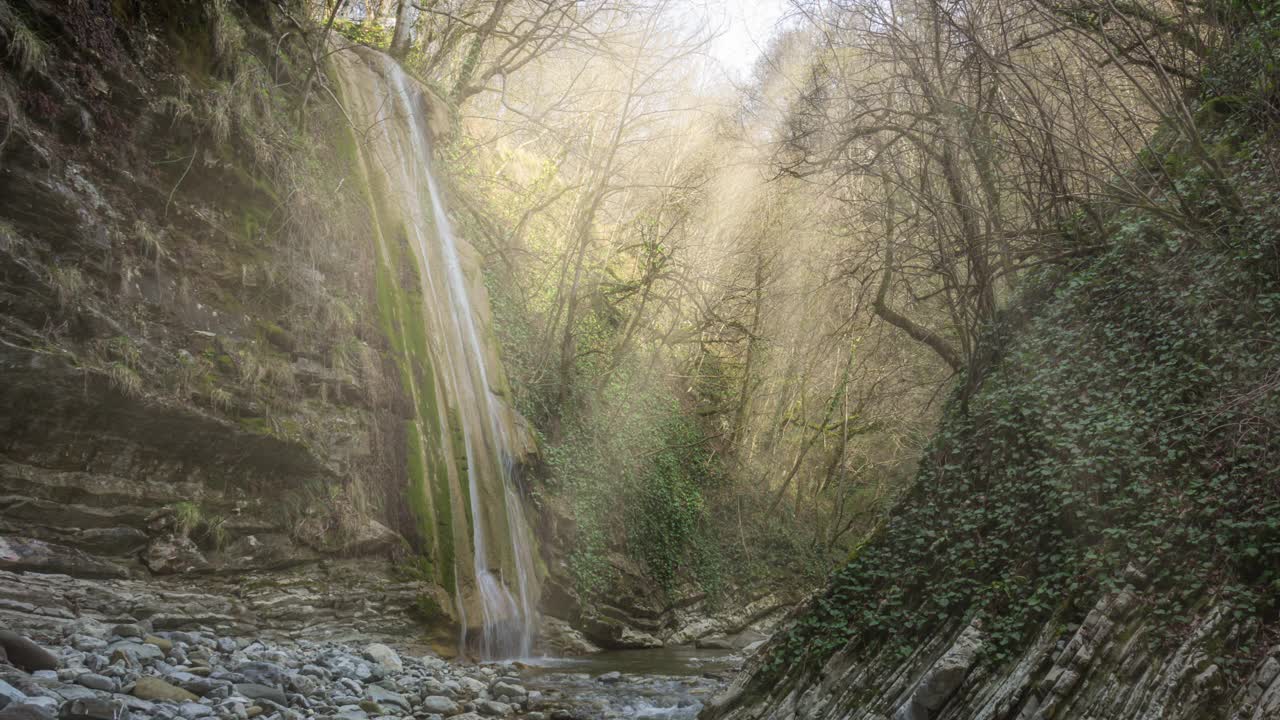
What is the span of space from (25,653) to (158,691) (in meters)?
0.74

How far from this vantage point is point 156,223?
7.64 metres

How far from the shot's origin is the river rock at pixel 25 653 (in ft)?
15.3

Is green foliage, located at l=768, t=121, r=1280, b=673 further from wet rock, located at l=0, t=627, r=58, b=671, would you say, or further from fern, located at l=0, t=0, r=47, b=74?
fern, located at l=0, t=0, r=47, b=74

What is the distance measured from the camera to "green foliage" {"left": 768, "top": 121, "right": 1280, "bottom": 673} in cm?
478

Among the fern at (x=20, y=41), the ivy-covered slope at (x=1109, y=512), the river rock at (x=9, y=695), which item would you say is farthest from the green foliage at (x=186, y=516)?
the ivy-covered slope at (x=1109, y=512)

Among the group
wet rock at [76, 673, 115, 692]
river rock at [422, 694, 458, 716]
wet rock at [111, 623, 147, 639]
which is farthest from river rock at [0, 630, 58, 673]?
river rock at [422, 694, 458, 716]

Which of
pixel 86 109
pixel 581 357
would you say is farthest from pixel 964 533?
pixel 581 357

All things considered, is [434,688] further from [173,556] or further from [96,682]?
[96,682]

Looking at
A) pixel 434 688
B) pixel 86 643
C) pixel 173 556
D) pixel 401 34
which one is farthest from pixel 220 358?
pixel 401 34

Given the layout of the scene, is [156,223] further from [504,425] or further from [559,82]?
[559,82]

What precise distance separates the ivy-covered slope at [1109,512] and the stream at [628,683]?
1.38m

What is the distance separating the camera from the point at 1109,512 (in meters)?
5.34

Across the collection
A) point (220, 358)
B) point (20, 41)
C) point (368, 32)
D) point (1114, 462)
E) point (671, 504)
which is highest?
point (368, 32)

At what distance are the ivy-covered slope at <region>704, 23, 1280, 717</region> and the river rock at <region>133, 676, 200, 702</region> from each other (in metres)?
4.08
